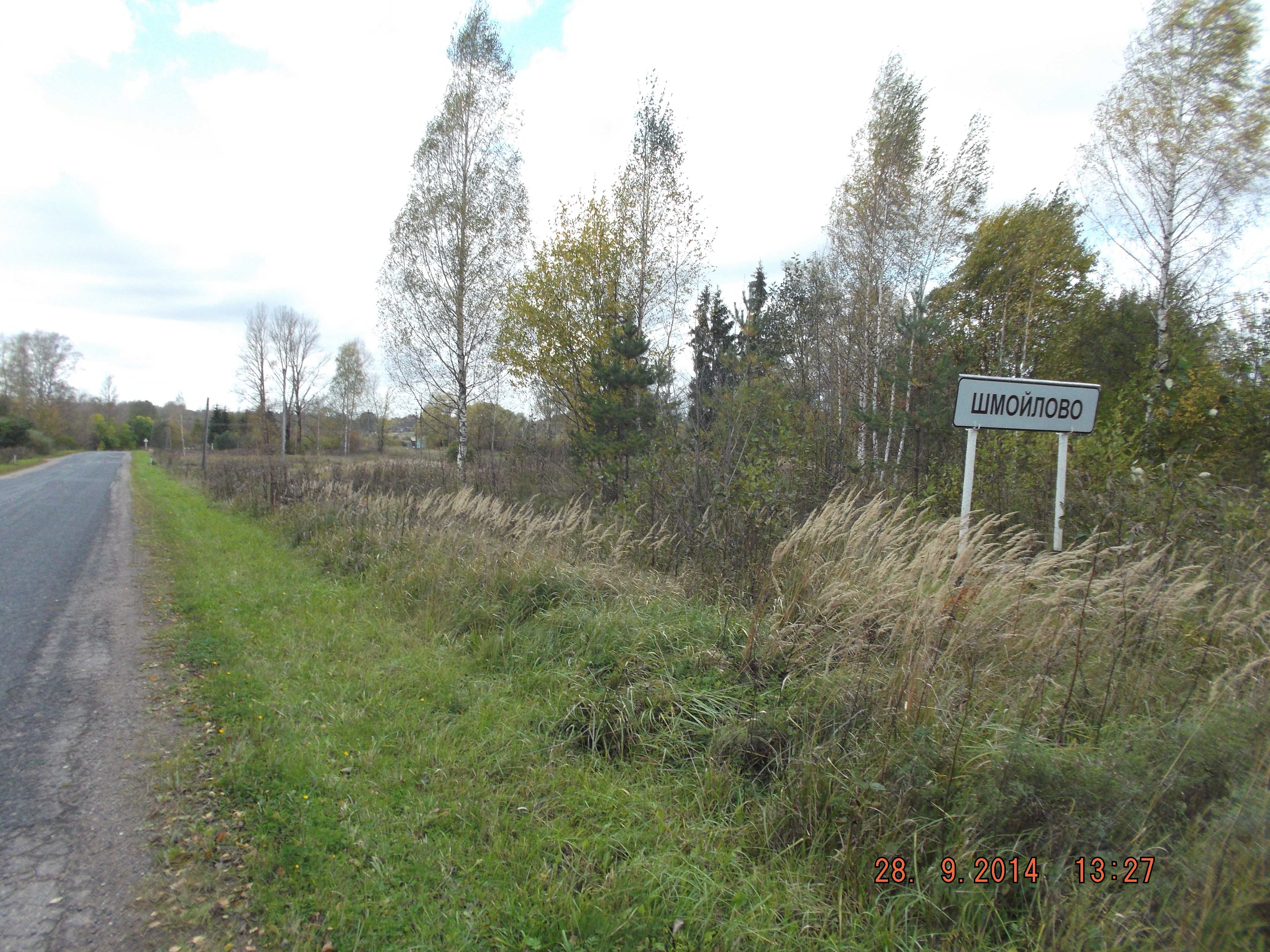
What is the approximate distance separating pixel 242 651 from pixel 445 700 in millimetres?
2183

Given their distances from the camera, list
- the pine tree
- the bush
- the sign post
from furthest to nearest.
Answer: the bush
the pine tree
the sign post

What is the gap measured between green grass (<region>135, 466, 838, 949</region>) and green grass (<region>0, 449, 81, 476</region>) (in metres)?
33.2

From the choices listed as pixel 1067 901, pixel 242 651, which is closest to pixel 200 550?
pixel 242 651

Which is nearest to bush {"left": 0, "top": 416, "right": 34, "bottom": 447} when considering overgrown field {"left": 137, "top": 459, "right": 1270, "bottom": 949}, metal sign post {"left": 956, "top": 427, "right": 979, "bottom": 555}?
overgrown field {"left": 137, "top": 459, "right": 1270, "bottom": 949}

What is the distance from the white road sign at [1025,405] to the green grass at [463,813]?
2858 mm

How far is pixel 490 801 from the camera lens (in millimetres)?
3254

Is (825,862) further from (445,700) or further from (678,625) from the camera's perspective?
(445,700)

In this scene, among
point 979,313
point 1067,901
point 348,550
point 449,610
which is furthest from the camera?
point 979,313

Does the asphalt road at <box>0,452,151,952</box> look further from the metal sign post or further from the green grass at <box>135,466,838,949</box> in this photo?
the metal sign post

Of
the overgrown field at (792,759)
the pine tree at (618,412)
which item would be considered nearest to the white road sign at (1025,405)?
the overgrown field at (792,759)

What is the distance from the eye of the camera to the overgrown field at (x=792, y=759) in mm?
2406

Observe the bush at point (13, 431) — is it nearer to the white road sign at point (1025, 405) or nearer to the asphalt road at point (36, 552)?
the asphalt road at point (36, 552)

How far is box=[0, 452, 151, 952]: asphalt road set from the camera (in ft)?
8.26
